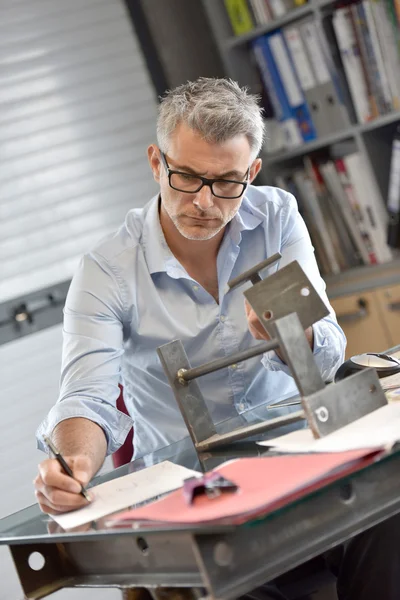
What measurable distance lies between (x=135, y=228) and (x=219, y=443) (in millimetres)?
800

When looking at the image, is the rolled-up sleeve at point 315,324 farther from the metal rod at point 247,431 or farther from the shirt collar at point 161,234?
the metal rod at point 247,431

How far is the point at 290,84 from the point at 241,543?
8.15 feet

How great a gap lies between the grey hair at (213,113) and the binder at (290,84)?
128cm

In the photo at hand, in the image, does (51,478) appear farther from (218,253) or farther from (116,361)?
(218,253)

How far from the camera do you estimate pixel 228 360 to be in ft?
4.88

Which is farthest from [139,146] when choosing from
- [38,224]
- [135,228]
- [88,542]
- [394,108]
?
[88,542]

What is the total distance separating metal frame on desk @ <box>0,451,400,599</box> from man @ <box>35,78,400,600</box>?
0.52 meters

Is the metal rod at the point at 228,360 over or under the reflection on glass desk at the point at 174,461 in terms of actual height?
over

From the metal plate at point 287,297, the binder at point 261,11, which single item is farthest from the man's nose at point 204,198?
the binder at point 261,11

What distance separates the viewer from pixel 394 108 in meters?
3.15

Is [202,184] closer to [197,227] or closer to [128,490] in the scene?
[197,227]

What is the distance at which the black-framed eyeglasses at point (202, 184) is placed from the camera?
192 cm

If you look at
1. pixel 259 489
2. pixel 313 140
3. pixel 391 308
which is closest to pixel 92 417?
pixel 259 489

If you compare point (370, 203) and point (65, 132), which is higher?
point (65, 132)
